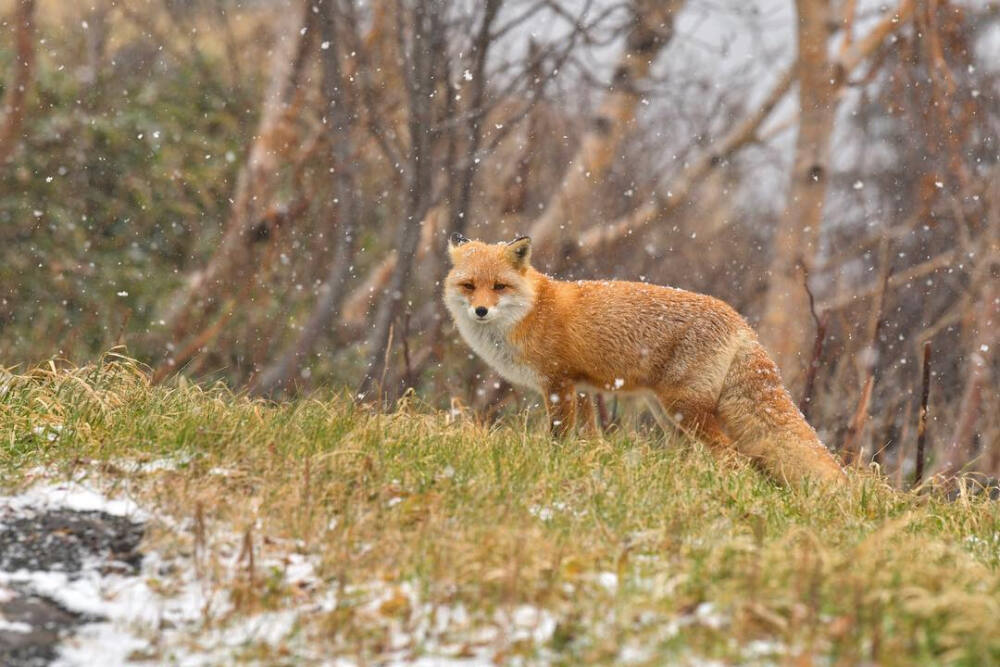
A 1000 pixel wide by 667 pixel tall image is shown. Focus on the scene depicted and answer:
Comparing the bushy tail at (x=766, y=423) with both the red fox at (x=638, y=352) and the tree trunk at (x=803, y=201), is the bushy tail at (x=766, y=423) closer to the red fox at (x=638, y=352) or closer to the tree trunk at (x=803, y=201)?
the red fox at (x=638, y=352)

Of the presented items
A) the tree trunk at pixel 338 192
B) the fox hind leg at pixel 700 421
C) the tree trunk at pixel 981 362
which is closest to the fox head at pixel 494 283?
the fox hind leg at pixel 700 421

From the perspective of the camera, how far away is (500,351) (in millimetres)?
7633

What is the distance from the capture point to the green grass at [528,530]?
4.02 m

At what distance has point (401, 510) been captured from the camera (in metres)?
5.22

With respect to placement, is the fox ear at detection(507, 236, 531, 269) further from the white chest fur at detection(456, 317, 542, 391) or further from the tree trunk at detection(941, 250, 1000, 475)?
the tree trunk at detection(941, 250, 1000, 475)

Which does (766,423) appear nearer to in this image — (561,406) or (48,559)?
(561,406)

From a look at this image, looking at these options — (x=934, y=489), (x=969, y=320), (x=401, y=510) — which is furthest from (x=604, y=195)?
(x=401, y=510)

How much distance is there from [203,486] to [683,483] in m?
2.50

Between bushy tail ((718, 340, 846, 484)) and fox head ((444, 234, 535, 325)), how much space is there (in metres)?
1.46

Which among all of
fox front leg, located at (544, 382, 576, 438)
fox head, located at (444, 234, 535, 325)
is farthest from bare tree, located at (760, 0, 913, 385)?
fox head, located at (444, 234, 535, 325)

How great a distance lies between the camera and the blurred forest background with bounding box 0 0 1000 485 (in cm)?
1155

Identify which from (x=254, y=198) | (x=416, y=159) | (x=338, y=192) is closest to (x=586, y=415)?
(x=416, y=159)

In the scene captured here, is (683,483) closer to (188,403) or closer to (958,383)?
(188,403)

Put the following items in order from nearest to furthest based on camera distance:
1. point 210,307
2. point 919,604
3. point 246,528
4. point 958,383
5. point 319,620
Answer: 1. point 919,604
2. point 319,620
3. point 246,528
4. point 210,307
5. point 958,383
